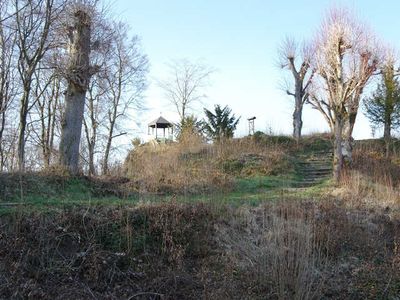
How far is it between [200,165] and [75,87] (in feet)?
22.3

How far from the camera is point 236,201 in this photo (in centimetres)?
1156

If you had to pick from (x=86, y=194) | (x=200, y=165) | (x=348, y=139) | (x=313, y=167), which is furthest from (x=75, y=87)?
(x=313, y=167)

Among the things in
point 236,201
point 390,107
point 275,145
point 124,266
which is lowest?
point 124,266

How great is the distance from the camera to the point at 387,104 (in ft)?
94.0

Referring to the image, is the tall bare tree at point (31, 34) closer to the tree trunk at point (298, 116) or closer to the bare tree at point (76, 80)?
the bare tree at point (76, 80)

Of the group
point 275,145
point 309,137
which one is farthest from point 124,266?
point 309,137

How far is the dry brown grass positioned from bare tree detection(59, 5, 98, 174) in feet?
6.98

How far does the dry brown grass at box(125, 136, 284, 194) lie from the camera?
44.9 feet

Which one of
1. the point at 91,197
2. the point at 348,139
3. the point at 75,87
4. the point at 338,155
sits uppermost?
the point at 75,87

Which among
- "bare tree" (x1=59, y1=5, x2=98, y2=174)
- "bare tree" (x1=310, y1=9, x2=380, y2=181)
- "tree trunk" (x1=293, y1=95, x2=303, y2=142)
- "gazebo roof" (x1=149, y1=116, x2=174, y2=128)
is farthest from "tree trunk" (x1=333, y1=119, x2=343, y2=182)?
"gazebo roof" (x1=149, y1=116, x2=174, y2=128)

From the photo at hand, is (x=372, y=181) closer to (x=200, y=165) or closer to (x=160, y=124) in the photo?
(x=200, y=165)

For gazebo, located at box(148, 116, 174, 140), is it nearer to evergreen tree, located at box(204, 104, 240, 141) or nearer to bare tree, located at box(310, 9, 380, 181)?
evergreen tree, located at box(204, 104, 240, 141)

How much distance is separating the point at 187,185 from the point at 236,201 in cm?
262

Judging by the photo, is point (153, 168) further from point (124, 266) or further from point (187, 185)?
point (124, 266)
